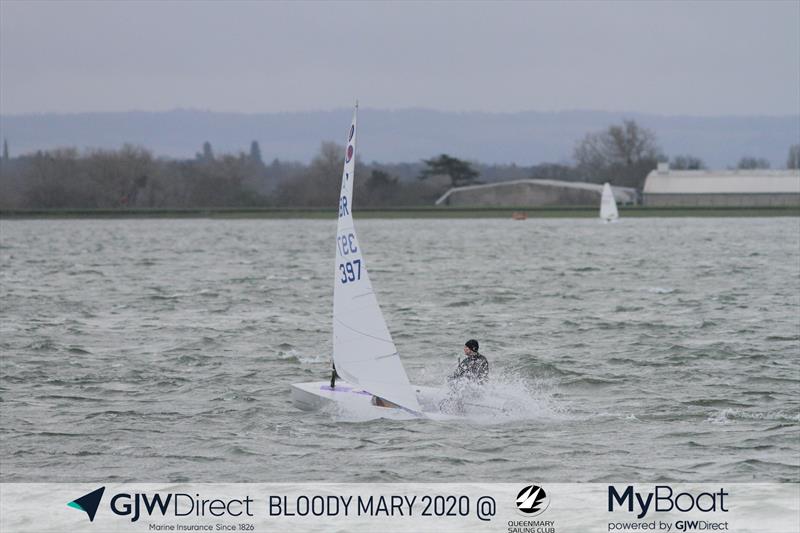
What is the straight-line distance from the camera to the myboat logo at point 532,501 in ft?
47.1

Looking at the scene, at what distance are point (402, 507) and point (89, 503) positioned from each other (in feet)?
11.5

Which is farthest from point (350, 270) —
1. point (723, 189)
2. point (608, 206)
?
point (723, 189)

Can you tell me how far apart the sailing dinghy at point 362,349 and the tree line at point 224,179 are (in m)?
103

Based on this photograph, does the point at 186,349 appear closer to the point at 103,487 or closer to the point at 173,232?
the point at 103,487

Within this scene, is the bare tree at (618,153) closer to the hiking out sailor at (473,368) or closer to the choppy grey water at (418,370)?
the choppy grey water at (418,370)

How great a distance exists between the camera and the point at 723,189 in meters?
144

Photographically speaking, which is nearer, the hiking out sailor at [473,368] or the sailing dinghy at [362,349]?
the sailing dinghy at [362,349]

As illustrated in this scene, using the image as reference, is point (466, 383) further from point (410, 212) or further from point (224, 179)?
point (224, 179)

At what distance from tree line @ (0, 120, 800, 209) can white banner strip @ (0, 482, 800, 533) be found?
106821mm

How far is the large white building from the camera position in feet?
470

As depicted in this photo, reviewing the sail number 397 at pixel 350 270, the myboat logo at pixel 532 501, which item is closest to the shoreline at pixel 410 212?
the sail number 397 at pixel 350 270

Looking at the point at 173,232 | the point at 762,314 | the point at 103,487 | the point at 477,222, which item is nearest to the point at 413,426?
the point at 103,487

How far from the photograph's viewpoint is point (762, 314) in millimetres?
34875

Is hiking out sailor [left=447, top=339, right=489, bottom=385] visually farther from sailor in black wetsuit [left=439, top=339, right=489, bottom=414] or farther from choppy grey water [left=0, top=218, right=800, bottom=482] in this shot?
choppy grey water [left=0, top=218, right=800, bottom=482]
